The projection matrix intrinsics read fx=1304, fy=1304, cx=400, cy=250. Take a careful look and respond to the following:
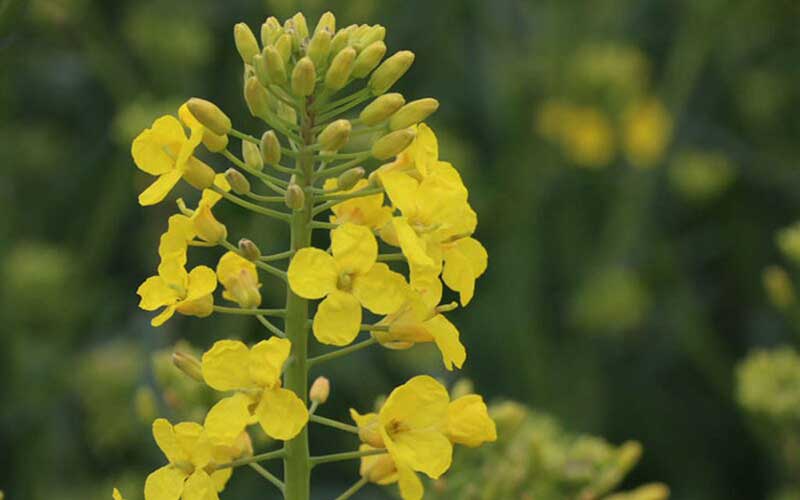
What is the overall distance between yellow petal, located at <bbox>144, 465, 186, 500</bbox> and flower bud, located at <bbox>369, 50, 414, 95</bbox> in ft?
1.83

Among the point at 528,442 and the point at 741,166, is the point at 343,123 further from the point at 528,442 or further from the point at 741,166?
the point at 741,166

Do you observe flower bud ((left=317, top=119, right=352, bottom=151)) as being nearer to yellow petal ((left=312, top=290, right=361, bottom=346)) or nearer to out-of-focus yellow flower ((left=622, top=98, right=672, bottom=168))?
yellow petal ((left=312, top=290, right=361, bottom=346))

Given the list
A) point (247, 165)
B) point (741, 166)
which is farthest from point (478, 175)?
point (247, 165)

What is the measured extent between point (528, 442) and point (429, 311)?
87 cm

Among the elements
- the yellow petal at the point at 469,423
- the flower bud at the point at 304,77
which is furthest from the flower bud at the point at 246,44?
the yellow petal at the point at 469,423

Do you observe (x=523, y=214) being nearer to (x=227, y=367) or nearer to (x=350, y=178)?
(x=350, y=178)

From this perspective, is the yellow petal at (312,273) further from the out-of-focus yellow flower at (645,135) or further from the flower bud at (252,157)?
the out-of-focus yellow flower at (645,135)

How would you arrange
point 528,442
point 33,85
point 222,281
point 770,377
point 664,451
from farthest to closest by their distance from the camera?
point 33,85, point 664,451, point 770,377, point 528,442, point 222,281

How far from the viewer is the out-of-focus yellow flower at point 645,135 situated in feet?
16.0

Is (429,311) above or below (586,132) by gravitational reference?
above

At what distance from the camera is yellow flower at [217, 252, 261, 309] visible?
166 centimetres

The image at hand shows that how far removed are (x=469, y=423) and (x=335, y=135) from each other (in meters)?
0.40

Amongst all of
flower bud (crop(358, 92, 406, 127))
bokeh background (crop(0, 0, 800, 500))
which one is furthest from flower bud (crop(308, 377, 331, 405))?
bokeh background (crop(0, 0, 800, 500))

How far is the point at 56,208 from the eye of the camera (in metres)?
4.59
